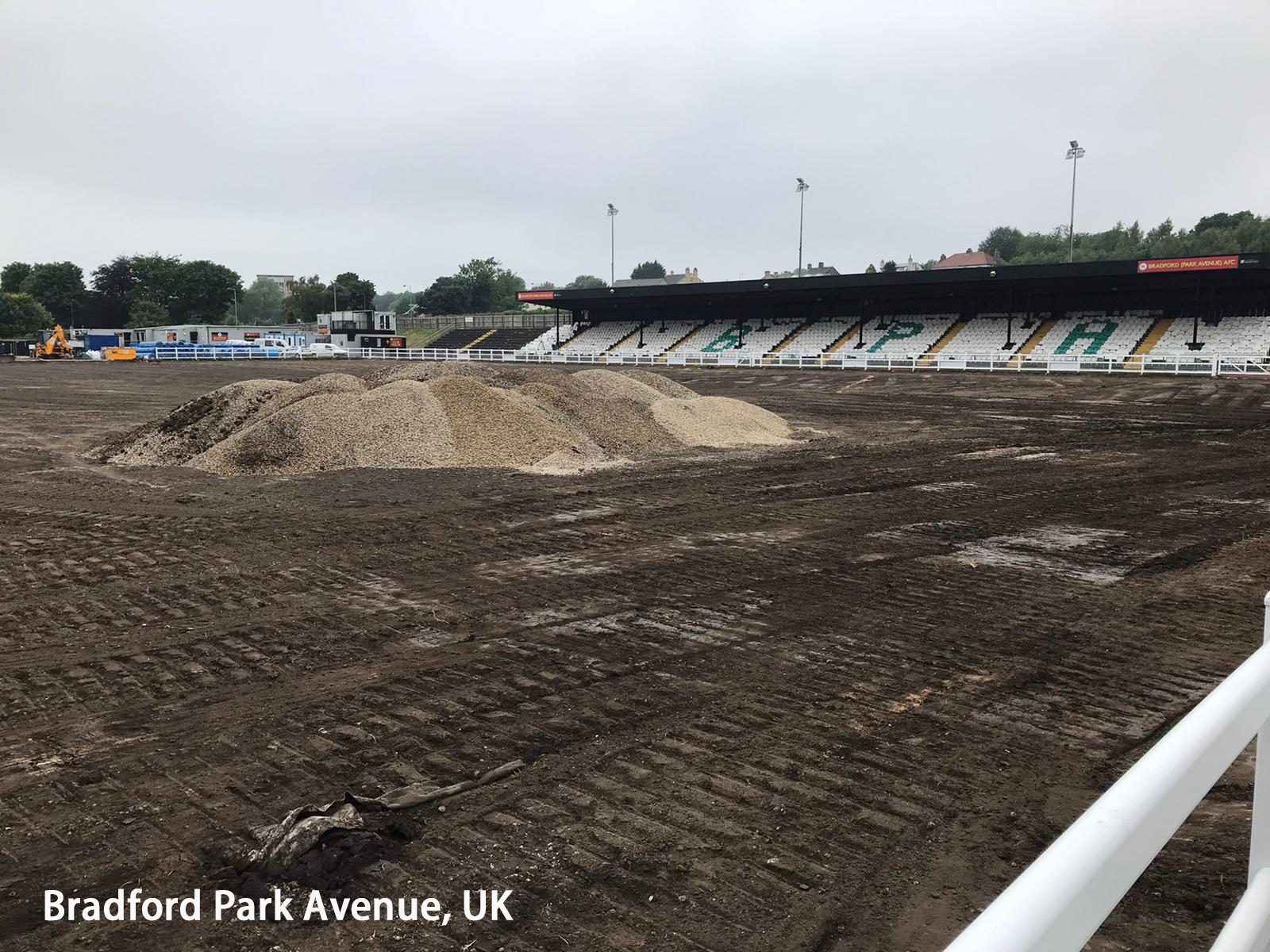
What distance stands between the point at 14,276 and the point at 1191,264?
431ft

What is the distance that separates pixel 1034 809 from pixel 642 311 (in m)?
65.6

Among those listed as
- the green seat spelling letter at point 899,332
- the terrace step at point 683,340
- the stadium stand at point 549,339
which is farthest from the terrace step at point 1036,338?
the stadium stand at point 549,339

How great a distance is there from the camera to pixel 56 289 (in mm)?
113688

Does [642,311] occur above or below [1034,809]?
above

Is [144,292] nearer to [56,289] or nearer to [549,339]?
[56,289]

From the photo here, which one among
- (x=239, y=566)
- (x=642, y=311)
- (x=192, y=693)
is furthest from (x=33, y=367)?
(x=192, y=693)

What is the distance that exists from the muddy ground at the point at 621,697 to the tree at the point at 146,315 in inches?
4172

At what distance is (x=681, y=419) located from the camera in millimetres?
23188

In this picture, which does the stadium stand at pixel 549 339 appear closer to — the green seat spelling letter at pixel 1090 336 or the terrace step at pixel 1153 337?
the green seat spelling letter at pixel 1090 336

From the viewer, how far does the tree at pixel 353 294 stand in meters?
114

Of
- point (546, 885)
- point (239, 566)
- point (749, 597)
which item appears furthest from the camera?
point (239, 566)

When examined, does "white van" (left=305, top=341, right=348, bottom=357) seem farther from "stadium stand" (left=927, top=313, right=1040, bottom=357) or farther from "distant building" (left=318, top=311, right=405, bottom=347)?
"stadium stand" (left=927, top=313, right=1040, bottom=357)

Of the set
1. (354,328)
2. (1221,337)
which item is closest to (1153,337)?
(1221,337)

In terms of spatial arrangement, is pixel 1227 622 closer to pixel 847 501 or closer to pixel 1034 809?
pixel 1034 809
